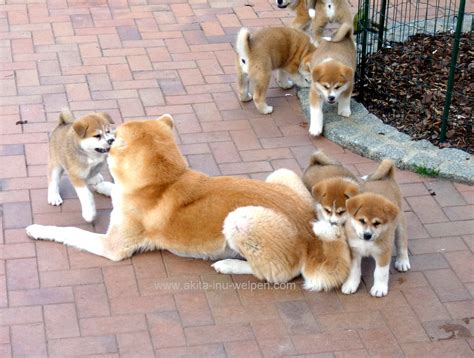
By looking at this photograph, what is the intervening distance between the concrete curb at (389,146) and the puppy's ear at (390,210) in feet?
5.21

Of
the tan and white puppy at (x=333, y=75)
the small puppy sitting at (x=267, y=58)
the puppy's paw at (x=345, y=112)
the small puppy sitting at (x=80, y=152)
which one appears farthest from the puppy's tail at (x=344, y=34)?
the small puppy sitting at (x=80, y=152)

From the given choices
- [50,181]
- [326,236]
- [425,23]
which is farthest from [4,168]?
[425,23]

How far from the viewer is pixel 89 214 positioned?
611 cm

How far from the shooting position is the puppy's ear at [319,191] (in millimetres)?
5586

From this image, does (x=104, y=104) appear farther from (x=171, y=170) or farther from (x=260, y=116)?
(x=171, y=170)

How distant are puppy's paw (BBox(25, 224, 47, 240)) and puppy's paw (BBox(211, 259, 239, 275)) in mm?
1208

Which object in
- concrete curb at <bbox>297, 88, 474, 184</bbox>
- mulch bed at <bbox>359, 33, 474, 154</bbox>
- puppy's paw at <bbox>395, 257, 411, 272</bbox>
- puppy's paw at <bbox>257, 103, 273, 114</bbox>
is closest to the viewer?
puppy's paw at <bbox>395, 257, 411, 272</bbox>

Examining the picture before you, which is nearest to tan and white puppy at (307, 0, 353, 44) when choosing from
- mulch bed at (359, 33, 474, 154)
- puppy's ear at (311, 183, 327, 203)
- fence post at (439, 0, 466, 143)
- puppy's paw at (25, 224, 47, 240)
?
mulch bed at (359, 33, 474, 154)

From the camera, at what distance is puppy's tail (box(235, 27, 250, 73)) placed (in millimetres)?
7410

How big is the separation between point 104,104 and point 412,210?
2897mm

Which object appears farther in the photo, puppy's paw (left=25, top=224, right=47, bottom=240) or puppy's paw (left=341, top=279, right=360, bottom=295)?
puppy's paw (left=25, top=224, right=47, bottom=240)

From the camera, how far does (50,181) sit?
6.29m

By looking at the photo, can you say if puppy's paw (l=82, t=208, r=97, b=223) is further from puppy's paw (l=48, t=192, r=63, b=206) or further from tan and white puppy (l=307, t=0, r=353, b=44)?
tan and white puppy (l=307, t=0, r=353, b=44)

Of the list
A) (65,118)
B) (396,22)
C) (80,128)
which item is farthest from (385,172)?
(396,22)
